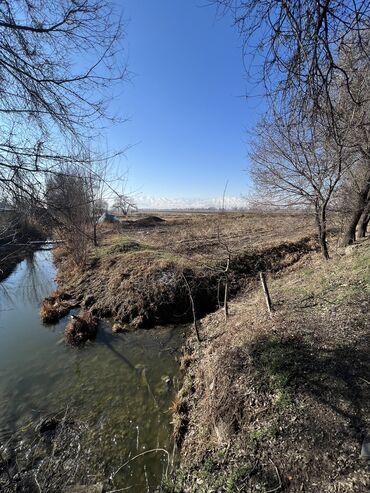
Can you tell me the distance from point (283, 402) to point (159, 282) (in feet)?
20.6

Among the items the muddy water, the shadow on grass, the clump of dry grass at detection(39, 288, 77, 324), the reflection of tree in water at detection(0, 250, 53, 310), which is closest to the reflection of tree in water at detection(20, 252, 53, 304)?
the reflection of tree in water at detection(0, 250, 53, 310)

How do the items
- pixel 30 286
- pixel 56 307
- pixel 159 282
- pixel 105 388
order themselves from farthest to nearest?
pixel 30 286, pixel 56 307, pixel 159 282, pixel 105 388

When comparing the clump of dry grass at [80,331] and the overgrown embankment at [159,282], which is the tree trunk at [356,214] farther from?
the clump of dry grass at [80,331]

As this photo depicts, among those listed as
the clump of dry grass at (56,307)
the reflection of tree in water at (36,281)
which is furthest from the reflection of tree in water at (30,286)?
the clump of dry grass at (56,307)

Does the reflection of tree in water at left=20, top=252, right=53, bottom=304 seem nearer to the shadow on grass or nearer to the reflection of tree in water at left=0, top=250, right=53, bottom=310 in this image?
the reflection of tree in water at left=0, top=250, right=53, bottom=310

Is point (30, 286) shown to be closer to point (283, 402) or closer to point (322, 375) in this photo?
point (283, 402)

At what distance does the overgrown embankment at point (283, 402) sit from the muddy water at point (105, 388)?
518 millimetres

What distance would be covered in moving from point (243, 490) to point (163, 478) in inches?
50.7

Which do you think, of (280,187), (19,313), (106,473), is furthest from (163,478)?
(19,313)

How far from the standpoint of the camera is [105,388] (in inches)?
233

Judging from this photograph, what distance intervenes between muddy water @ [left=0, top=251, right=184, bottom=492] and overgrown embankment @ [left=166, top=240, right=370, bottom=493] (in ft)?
1.70

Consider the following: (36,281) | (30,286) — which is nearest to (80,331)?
(30,286)

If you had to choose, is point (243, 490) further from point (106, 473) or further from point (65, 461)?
point (65, 461)

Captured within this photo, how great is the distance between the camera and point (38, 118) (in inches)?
117
